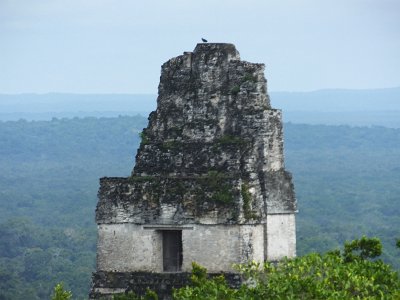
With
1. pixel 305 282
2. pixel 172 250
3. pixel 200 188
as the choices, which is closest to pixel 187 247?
pixel 172 250

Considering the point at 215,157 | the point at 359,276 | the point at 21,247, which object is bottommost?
the point at 21,247

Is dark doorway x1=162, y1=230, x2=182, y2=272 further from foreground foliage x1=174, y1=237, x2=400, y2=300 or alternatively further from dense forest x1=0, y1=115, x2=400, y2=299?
dense forest x1=0, y1=115, x2=400, y2=299

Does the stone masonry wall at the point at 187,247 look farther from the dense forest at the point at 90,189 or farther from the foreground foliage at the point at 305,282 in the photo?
the dense forest at the point at 90,189

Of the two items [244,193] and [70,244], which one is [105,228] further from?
[70,244]

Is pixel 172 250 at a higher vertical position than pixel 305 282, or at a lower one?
higher

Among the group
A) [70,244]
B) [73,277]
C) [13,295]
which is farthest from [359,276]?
[70,244]

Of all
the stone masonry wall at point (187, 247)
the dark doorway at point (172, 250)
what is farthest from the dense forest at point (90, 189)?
the stone masonry wall at point (187, 247)

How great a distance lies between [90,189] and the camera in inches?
5212

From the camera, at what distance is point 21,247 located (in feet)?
315

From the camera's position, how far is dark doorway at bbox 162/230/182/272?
23100 mm

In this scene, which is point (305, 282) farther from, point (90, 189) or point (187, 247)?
point (90, 189)

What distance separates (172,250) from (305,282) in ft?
11.2

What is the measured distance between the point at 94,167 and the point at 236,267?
443ft

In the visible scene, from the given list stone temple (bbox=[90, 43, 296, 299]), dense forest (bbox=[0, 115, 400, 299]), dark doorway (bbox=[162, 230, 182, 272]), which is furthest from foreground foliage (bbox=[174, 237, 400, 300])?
dense forest (bbox=[0, 115, 400, 299])
